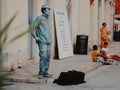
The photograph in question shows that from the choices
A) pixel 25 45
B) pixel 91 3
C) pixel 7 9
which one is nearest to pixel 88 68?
pixel 25 45

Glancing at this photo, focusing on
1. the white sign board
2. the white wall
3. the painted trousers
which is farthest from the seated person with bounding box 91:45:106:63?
the white wall

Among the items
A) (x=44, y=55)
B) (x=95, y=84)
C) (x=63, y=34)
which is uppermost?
(x=63, y=34)

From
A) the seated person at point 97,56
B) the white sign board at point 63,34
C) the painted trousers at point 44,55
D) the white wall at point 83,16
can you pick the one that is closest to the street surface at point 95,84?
the painted trousers at point 44,55

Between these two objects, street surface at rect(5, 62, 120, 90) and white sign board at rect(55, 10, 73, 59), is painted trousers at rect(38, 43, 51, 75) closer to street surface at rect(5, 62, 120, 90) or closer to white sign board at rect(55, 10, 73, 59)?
street surface at rect(5, 62, 120, 90)

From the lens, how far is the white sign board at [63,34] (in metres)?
18.4

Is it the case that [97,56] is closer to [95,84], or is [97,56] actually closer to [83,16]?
[95,84]

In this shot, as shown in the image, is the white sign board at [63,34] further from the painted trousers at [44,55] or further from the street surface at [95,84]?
the painted trousers at [44,55]

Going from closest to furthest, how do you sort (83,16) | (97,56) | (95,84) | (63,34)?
1. (95,84)
2. (97,56)
3. (63,34)
4. (83,16)

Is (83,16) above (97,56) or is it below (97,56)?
above

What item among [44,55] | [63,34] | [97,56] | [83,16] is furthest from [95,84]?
[83,16]

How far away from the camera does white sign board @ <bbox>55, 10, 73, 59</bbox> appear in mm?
18359

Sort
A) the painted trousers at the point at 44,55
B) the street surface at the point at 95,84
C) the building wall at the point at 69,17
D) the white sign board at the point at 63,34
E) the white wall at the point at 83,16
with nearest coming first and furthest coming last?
the street surface at the point at 95,84 → the painted trousers at the point at 44,55 → the building wall at the point at 69,17 → the white sign board at the point at 63,34 → the white wall at the point at 83,16

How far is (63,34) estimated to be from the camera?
1906cm

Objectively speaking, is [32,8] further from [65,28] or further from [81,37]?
[81,37]
